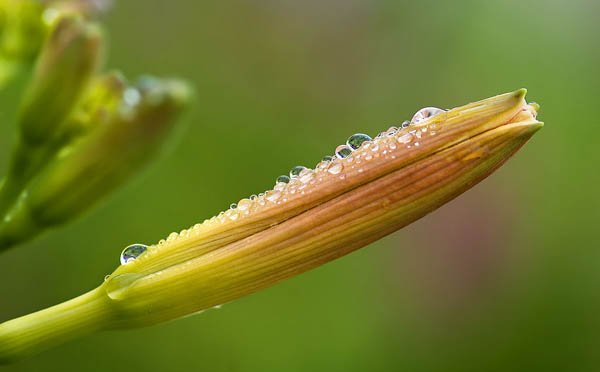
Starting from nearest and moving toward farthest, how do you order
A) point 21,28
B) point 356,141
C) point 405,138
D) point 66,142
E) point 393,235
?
1. point 405,138
2. point 356,141
3. point 66,142
4. point 21,28
5. point 393,235

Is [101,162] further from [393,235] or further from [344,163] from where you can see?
[393,235]

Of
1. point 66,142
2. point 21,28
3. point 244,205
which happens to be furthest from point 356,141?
point 21,28

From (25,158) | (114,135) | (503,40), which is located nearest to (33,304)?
(25,158)

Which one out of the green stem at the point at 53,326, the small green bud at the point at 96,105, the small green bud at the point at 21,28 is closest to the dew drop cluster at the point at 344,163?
the green stem at the point at 53,326

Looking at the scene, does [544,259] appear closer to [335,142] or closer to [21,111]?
[335,142]

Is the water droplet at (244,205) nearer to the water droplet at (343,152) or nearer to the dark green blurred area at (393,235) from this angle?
the water droplet at (343,152)

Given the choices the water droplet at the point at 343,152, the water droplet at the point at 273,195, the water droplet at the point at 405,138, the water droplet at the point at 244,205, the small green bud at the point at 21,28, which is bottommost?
the water droplet at the point at 405,138
